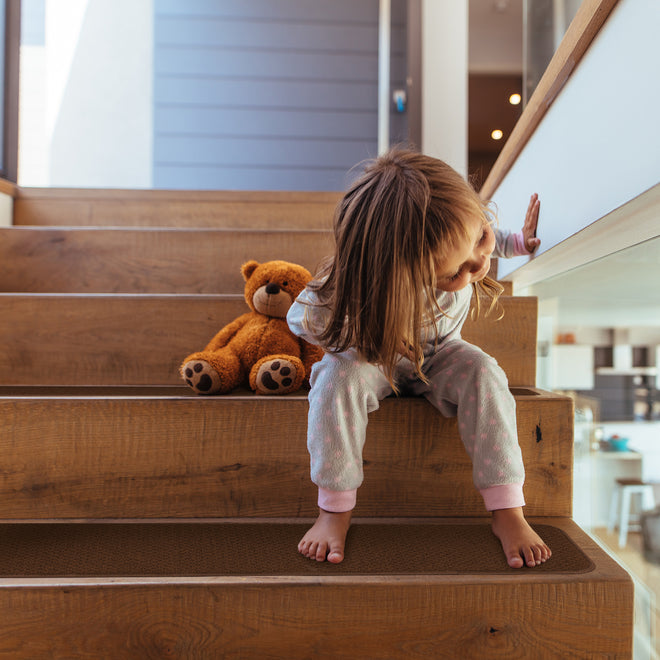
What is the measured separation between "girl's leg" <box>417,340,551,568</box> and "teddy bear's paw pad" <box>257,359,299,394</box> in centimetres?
26

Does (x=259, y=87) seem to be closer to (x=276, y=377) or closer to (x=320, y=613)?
(x=276, y=377)

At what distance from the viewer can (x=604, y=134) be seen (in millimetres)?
841

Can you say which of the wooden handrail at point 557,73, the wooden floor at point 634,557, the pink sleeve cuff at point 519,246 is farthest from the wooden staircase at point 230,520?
the wooden floor at point 634,557

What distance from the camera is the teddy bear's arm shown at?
3.51 ft

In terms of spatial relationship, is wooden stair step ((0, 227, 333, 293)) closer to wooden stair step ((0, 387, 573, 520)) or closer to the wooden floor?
wooden stair step ((0, 387, 573, 520))

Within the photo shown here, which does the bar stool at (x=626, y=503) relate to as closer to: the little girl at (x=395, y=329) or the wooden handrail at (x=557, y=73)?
the wooden handrail at (x=557, y=73)

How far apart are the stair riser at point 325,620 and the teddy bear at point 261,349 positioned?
14.2 inches

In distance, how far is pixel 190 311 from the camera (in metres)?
1.17

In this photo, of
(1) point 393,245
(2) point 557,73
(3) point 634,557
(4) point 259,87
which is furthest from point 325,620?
(4) point 259,87

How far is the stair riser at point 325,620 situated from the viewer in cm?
67

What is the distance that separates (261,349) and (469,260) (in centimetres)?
44

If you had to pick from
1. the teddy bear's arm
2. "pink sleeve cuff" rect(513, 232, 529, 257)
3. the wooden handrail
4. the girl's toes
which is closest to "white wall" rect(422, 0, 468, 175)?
the wooden handrail

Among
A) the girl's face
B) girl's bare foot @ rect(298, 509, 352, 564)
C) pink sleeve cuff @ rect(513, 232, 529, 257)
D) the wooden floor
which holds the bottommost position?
the wooden floor

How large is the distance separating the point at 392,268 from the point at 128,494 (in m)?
0.53
